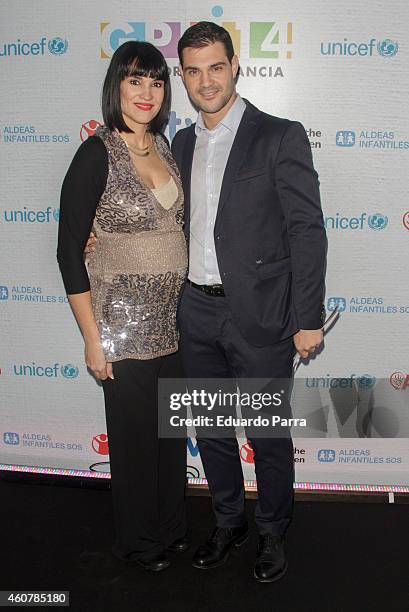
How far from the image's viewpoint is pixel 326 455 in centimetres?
299

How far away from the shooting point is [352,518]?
274 cm

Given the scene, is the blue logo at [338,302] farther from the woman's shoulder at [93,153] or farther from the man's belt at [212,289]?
the woman's shoulder at [93,153]

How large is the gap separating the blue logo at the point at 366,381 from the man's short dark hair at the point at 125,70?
1661mm

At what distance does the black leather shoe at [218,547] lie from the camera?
2.36m

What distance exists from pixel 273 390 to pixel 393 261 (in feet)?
3.21

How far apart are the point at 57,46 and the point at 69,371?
1.59 m

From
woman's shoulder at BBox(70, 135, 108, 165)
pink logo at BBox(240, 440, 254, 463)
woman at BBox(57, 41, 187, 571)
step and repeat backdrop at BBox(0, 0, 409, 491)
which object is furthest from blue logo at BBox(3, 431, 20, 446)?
woman's shoulder at BBox(70, 135, 108, 165)

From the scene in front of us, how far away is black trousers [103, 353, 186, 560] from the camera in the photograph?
2191 mm

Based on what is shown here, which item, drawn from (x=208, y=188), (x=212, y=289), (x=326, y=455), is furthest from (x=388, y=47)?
(x=326, y=455)

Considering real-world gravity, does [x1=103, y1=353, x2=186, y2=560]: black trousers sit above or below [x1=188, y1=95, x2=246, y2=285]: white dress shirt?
below

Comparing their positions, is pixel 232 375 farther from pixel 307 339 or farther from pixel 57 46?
pixel 57 46

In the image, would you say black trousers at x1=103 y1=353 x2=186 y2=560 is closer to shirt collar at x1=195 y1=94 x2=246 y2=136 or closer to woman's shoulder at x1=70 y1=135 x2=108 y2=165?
woman's shoulder at x1=70 y1=135 x2=108 y2=165

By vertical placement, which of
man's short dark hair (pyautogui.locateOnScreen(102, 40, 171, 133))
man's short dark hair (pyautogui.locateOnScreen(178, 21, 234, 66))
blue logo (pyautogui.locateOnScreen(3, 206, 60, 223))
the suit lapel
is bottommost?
blue logo (pyautogui.locateOnScreen(3, 206, 60, 223))

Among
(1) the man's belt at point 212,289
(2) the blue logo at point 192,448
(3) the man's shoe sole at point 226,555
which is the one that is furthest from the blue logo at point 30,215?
(3) the man's shoe sole at point 226,555
